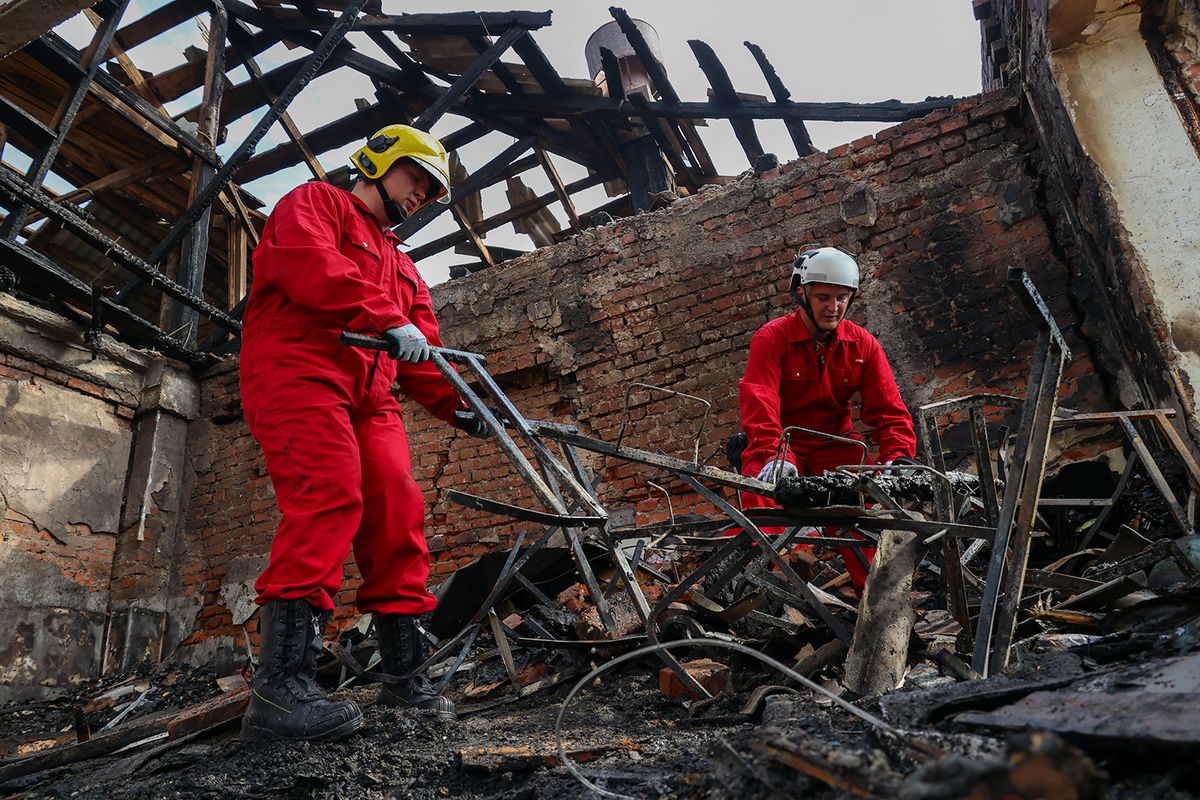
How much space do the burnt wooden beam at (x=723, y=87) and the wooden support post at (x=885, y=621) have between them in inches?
216

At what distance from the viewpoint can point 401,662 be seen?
2.81 metres

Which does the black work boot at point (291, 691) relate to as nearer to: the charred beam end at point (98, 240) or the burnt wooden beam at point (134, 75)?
the charred beam end at point (98, 240)

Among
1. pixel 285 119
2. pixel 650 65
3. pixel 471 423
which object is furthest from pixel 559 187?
pixel 471 423

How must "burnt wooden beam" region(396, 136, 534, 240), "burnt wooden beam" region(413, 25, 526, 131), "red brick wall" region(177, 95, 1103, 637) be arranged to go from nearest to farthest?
"red brick wall" region(177, 95, 1103, 637) < "burnt wooden beam" region(413, 25, 526, 131) < "burnt wooden beam" region(396, 136, 534, 240)

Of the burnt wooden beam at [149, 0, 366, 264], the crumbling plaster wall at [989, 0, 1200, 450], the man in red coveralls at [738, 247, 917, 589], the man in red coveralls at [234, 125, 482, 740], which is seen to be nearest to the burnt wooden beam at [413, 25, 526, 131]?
the burnt wooden beam at [149, 0, 366, 264]

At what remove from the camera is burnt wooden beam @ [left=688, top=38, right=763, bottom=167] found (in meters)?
7.00

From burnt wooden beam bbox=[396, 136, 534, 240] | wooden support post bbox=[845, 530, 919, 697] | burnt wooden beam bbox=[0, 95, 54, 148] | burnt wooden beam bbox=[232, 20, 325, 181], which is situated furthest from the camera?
burnt wooden beam bbox=[396, 136, 534, 240]

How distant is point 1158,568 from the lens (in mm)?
2814

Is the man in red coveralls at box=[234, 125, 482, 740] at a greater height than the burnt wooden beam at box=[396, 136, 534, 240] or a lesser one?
lesser

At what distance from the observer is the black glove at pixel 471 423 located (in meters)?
3.06

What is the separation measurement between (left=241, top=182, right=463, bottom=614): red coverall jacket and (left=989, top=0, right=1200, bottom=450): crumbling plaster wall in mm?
3078

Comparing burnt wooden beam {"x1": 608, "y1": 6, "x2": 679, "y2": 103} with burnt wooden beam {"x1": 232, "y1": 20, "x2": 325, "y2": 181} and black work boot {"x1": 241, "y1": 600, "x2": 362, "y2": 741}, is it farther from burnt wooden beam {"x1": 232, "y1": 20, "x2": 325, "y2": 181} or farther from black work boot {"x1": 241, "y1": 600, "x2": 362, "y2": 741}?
black work boot {"x1": 241, "y1": 600, "x2": 362, "y2": 741}

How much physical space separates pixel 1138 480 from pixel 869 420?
127cm

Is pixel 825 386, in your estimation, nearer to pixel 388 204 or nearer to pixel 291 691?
pixel 388 204
